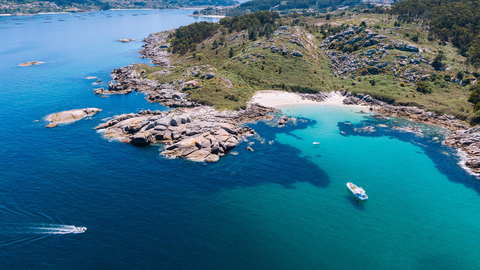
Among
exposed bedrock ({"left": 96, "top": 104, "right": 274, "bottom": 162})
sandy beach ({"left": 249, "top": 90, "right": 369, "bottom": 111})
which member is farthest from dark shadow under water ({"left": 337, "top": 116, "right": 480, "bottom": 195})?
exposed bedrock ({"left": 96, "top": 104, "right": 274, "bottom": 162})

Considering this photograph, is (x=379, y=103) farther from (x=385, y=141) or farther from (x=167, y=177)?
(x=167, y=177)

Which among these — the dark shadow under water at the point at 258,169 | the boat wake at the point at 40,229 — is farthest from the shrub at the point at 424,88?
the boat wake at the point at 40,229

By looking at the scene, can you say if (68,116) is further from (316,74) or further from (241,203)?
(316,74)

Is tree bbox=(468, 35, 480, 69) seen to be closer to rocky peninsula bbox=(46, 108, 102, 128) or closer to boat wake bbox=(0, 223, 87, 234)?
boat wake bbox=(0, 223, 87, 234)

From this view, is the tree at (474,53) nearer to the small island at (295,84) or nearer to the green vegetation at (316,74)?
the green vegetation at (316,74)

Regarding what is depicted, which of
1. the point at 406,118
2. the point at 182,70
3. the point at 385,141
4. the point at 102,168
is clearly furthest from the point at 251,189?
the point at 182,70

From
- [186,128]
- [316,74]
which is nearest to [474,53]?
Answer: [316,74]
